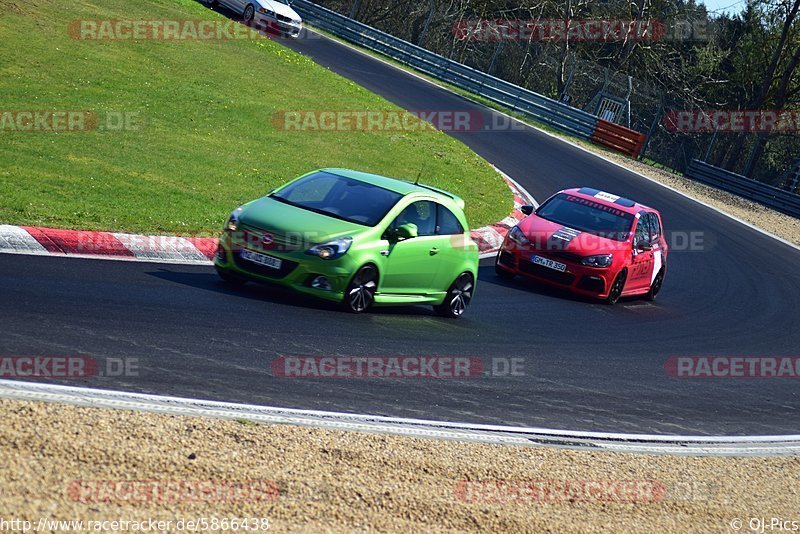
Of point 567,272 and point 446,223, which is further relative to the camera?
point 567,272

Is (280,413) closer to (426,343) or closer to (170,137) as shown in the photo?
(426,343)

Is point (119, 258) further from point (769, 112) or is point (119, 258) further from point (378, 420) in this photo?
point (769, 112)

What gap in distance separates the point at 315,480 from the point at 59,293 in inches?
179

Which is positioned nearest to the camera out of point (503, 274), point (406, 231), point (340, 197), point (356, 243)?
point (356, 243)

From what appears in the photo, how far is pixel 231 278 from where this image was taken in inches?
482

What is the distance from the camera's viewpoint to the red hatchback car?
16.8 m

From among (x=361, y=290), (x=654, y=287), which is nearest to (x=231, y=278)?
(x=361, y=290)

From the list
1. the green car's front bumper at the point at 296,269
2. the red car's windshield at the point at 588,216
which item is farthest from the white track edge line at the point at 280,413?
the red car's windshield at the point at 588,216

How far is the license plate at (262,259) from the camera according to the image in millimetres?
11797

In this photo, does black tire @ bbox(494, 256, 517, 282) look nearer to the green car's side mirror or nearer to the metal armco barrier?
the green car's side mirror

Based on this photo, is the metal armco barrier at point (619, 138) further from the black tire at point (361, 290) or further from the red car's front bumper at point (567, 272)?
the black tire at point (361, 290)

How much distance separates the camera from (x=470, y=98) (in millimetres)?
37969

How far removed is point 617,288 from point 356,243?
643 cm

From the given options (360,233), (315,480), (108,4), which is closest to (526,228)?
(360,233)
